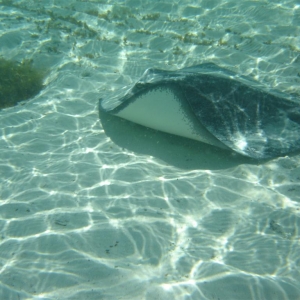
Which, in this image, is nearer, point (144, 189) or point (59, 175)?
point (144, 189)

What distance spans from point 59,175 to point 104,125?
1.77 meters

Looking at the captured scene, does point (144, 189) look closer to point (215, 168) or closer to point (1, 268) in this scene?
point (215, 168)

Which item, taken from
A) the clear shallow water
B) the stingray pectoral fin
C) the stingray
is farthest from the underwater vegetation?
the stingray pectoral fin

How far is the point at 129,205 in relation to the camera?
4.32 metres

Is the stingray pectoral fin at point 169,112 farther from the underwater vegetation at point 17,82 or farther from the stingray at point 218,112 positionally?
the underwater vegetation at point 17,82

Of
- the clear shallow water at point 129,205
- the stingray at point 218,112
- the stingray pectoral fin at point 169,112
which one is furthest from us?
the stingray pectoral fin at point 169,112

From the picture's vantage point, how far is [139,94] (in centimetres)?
513

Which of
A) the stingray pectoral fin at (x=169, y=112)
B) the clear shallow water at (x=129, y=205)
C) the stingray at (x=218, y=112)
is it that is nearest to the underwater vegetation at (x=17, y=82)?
the clear shallow water at (x=129, y=205)

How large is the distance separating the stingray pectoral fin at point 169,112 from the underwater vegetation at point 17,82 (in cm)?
372

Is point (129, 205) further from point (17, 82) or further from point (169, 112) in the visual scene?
point (17, 82)

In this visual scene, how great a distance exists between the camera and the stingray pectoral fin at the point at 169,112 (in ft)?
16.4

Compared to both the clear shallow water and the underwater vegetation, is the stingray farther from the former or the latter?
the underwater vegetation

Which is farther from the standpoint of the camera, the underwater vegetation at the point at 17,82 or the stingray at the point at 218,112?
the underwater vegetation at the point at 17,82

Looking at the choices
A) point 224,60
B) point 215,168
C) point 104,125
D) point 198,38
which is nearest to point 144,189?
point 215,168
